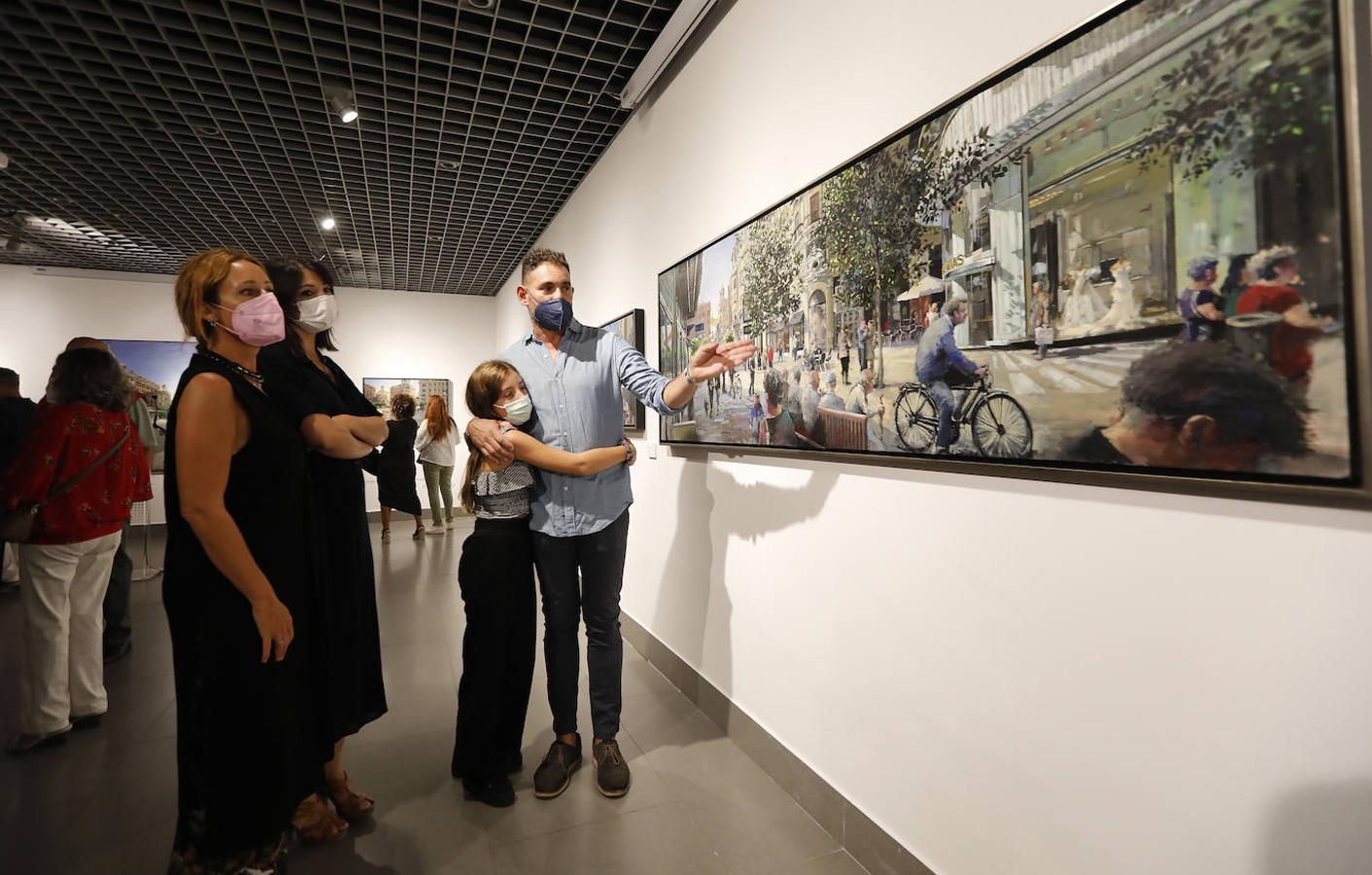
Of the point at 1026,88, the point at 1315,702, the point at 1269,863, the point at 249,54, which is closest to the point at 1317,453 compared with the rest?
the point at 1315,702

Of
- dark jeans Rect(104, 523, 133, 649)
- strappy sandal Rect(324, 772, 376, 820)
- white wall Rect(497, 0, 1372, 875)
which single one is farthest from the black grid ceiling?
strappy sandal Rect(324, 772, 376, 820)

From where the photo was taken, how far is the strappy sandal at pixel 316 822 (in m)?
1.83

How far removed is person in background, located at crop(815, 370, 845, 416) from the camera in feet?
5.94

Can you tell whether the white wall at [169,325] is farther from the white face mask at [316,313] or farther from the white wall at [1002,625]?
the white wall at [1002,625]

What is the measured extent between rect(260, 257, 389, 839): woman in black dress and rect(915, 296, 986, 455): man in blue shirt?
1567 millimetres

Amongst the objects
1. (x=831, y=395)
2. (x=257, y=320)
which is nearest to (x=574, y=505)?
(x=831, y=395)

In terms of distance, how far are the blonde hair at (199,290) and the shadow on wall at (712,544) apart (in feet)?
5.66

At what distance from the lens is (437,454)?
7.55 meters

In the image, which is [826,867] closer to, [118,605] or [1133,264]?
[1133,264]

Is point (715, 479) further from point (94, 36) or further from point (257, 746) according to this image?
point (94, 36)

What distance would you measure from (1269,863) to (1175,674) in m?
0.28

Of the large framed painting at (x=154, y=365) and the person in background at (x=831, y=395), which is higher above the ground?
the large framed painting at (x=154, y=365)

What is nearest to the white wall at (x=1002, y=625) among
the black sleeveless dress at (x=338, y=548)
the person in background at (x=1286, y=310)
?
the person in background at (x=1286, y=310)

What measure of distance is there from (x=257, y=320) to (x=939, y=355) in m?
1.67
